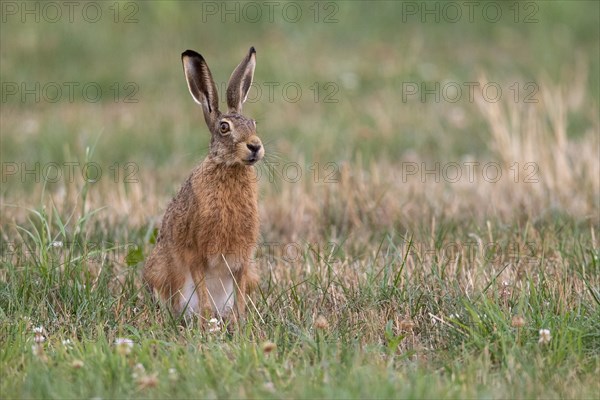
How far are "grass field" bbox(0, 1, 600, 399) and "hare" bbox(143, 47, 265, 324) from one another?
153 millimetres

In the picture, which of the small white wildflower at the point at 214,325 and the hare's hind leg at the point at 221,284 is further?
the hare's hind leg at the point at 221,284

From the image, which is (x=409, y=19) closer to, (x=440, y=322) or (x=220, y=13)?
(x=220, y=13)

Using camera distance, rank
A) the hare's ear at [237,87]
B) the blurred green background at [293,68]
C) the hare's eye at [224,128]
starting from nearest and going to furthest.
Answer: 1. the hare's eye at [224,128]
2. the hare's ear at [237,87]
3. the blurred green background at [293,68]

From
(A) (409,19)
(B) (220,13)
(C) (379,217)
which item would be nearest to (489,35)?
(A) (409,19)

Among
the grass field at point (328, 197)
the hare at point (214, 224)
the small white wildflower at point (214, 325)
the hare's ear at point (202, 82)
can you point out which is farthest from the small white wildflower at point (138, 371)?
the hare's ear at point (202, 82)

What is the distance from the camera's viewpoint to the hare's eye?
4.92 metres

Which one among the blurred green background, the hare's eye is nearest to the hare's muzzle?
the hare's eye

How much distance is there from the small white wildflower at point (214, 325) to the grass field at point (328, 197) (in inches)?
2.0

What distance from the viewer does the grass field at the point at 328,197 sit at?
4109mm

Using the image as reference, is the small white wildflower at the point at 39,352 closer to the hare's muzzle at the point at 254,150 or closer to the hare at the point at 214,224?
the hare at the point at 214,224

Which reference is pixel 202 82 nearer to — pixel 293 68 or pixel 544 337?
pixel 544 337

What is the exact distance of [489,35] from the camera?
13.4 m

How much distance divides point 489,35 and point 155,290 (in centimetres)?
915

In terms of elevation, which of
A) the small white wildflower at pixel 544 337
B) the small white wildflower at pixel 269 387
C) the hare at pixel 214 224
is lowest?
the small white wildflower at pixel 269 387
